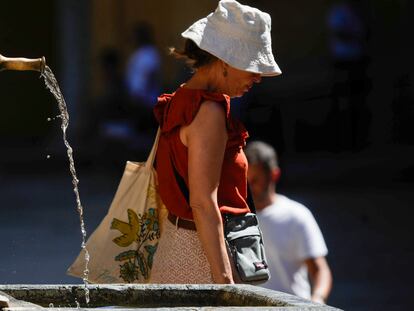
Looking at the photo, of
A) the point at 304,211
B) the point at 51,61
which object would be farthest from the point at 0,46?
the point at 304,211

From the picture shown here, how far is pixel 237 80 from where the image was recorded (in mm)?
5098

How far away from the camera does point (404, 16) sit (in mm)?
23078

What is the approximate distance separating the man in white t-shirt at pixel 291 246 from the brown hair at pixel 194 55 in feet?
5.98

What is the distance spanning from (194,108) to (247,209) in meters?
0.41

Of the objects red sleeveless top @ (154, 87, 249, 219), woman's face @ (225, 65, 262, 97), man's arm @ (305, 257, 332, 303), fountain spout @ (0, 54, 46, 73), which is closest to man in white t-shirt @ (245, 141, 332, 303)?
man's arm @ (305, 257, 332, 303)

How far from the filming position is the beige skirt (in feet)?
16.5

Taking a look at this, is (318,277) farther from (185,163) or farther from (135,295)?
(135,295)

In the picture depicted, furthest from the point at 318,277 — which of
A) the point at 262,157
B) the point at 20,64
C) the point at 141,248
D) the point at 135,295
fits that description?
the point at 20,64

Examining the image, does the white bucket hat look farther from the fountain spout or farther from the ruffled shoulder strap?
the fountain spout

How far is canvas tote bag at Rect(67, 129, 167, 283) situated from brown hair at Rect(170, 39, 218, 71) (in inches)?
12.3

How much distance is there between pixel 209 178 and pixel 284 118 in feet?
54.0

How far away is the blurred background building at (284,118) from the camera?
13422 millimetres

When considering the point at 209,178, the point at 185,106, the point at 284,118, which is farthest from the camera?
the point at 284,118

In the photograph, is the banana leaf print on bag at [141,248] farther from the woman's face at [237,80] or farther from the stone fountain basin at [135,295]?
the stone fountain basin at [135,295]
